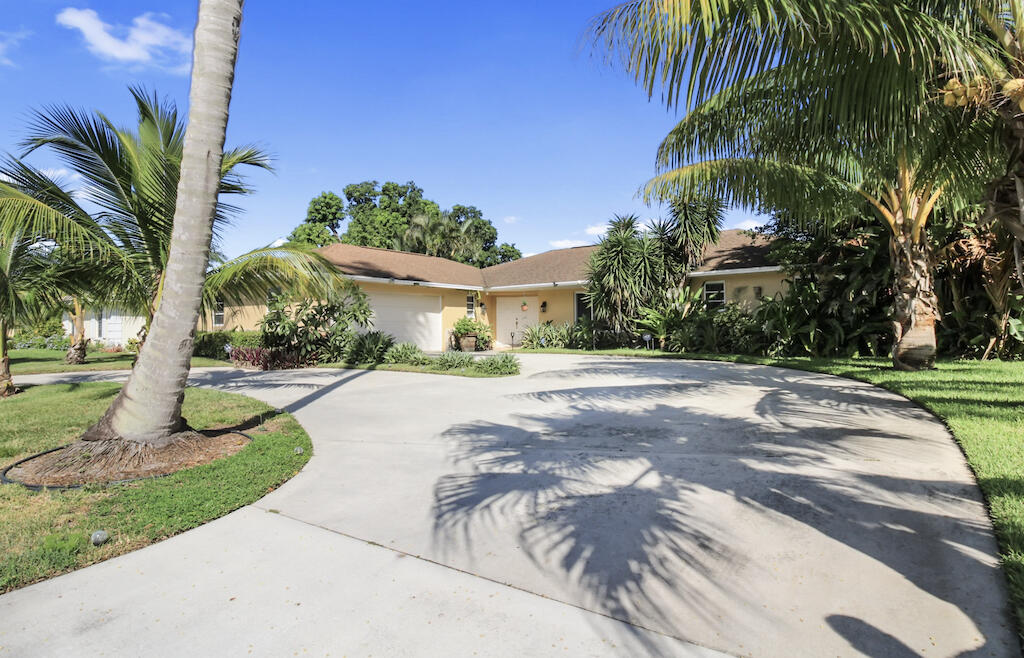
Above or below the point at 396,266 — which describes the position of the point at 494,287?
below

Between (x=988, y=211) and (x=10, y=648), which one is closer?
(x=10, y=648)

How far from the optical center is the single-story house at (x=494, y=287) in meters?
18.0

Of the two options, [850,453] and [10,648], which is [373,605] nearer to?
[10,648]

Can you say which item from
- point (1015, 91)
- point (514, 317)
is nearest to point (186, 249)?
point (1015, 91)

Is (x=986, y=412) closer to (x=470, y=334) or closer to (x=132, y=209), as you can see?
(x=132, y=209)

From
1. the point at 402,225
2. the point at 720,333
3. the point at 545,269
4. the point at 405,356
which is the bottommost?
the point at 405,356

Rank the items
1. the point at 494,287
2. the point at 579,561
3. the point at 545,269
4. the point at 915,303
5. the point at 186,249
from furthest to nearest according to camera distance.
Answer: the point at 545,269
the point at 494,287
the point at 915,303
the point at 186,249
the point at 579,561

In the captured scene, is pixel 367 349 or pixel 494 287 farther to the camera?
pixel 494 287

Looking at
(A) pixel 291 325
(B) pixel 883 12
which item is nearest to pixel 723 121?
(B) pixel 883 12

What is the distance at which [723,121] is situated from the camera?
7340 mm

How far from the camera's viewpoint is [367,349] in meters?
15.0

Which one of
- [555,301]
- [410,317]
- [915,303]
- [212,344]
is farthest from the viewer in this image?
[555,301]

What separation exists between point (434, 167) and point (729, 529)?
2729cm

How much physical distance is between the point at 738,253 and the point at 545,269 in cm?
784
